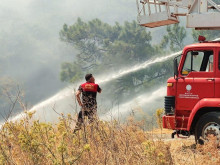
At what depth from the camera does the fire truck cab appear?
25.7 ft

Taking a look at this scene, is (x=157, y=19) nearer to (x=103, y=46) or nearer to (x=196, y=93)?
(x=196, y=93)

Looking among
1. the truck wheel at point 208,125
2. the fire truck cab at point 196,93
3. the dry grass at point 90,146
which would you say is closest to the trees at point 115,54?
the fire truck cab at point 196,93

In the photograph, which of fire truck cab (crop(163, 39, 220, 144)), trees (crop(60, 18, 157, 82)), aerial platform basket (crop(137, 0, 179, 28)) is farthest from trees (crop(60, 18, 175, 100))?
fire truck cab (crop(163, 39, 220, 144))

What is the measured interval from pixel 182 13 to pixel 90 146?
3.76 meters

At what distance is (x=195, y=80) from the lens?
814cm

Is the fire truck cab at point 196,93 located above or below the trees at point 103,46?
above

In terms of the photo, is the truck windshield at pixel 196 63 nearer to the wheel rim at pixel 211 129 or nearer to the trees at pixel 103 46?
the wheel rim at pixel 211 129

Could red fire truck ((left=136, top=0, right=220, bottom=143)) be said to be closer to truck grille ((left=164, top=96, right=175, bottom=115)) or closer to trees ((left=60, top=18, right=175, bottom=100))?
truck grille ((left=164, top=96, right=175, bottom=115))

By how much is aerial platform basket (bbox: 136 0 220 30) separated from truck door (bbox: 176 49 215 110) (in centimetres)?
56

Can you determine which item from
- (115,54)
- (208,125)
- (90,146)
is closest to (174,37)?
(115,54)

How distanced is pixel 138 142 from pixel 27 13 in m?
160

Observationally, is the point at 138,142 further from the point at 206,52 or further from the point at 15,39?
the point at 15,39

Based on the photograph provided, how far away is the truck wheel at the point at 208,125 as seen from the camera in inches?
303

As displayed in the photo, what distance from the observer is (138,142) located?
5.98m
